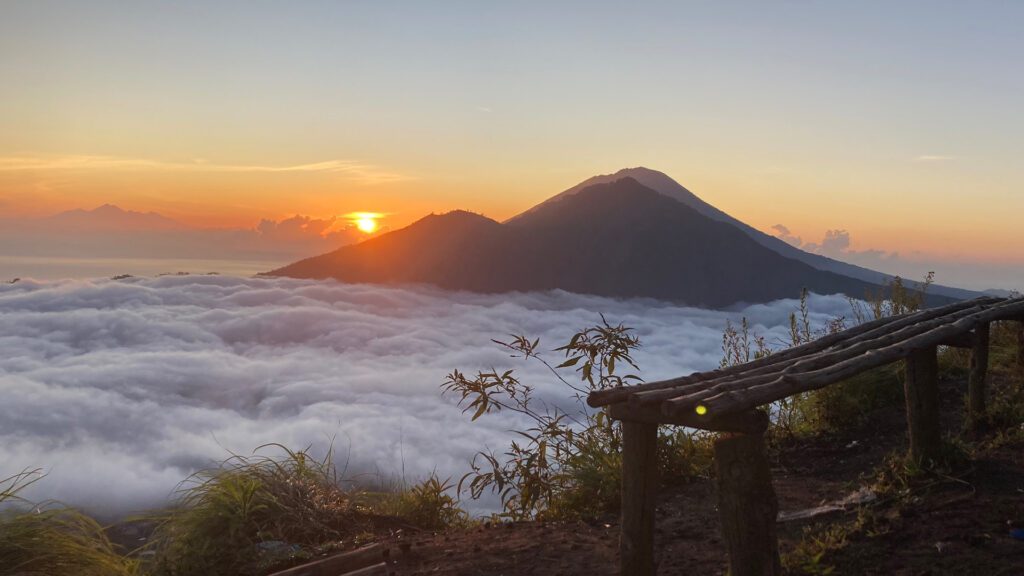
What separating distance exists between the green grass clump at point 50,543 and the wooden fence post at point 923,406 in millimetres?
6295

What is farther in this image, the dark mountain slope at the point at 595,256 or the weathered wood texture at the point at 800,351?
the dark mountain slope at the point at 595,256

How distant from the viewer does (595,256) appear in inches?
4328

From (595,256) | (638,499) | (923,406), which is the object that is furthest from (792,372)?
(595,256)

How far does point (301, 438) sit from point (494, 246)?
59.6 meters

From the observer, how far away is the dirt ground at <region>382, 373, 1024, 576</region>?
4.28 meters

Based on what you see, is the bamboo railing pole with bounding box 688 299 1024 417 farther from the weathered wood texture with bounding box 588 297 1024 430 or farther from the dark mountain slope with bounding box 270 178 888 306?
the dark mountain slope with bounding box 270 178 888 306

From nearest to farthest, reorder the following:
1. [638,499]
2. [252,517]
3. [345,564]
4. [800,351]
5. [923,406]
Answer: [638,499] < [345,564] < [800,351] < [923,406] < [252,517]

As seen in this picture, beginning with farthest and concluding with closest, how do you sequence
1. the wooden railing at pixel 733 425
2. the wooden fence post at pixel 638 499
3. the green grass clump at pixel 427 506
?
1. the green grass clump at pixel 427 506
2. the wooden fence post at pixel 638 499
3. the wooden railing at pixel 733 425

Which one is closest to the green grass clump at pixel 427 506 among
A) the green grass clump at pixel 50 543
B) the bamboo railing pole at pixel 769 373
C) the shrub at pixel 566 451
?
the shrub at pixel 566 451

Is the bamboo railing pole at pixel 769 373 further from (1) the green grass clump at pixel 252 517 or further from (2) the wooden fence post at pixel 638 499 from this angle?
(1) the green grass clump at pixel 252 517

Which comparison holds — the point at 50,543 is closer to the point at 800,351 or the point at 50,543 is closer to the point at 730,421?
the point at 730,421

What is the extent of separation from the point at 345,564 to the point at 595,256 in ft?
347

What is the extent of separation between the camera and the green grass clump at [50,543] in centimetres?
483

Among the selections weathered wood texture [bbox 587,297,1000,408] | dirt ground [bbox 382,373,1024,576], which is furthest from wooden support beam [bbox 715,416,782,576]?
dirt ground [bbox 382,373,1024,576]
